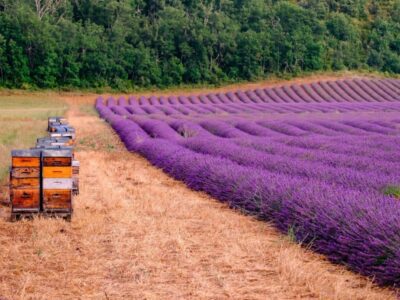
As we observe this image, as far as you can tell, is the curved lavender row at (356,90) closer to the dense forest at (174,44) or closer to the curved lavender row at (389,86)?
the curved lavender row at (389,86)

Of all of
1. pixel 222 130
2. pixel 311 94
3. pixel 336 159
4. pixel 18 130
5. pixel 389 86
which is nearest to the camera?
pixel 336 159

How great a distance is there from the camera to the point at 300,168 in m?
9.99

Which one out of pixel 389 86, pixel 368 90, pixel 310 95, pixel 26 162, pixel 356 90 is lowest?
pixel 310 95

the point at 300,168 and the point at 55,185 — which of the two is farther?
the point at 300,168

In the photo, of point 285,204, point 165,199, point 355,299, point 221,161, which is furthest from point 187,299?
point 221,161

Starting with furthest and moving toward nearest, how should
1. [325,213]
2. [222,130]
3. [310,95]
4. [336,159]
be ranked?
[310,95] → [222,130] → [336,159] → [325,213]

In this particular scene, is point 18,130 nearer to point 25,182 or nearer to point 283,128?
point 283,128

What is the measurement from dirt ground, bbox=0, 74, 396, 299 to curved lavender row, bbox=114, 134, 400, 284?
0.57 ft

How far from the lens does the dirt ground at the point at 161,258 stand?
518 centimetres

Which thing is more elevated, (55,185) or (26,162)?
(26,162)

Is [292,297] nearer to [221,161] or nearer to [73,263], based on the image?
[73,263]

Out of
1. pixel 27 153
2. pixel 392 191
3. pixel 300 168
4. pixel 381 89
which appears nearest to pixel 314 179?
pixel 300 168

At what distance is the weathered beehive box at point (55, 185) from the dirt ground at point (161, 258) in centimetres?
30

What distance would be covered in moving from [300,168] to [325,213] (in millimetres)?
3557
